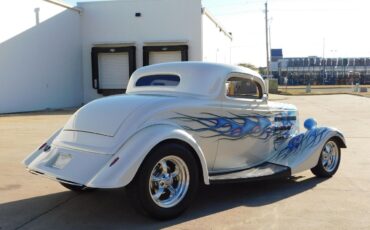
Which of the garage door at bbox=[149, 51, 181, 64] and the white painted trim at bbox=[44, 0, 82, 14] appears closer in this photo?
the white painted trim at bbox=[44, 0, 82, 14]

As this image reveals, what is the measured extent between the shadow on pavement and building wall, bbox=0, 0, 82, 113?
1743cm

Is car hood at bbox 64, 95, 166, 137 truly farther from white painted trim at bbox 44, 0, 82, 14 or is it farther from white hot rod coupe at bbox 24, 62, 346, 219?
white painted trim at bbox 44, 0, 82, 14

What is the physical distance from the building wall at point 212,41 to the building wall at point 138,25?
1.01 meters

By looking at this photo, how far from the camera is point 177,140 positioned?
5.27m

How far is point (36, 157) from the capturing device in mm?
5863

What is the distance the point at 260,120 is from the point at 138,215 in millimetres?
2318

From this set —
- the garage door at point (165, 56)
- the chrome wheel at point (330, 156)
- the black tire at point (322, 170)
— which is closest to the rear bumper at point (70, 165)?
the black tire at point (322, 170)

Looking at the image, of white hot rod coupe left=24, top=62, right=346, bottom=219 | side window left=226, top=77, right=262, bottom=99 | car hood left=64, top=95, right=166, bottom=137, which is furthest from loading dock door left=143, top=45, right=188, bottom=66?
car hood left=64, top=95, right=166, bottom=137

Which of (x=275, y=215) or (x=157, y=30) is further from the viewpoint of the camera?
(x=157, y=30)

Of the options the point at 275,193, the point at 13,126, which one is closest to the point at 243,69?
the point at 275,193

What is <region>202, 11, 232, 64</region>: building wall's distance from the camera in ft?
95.5

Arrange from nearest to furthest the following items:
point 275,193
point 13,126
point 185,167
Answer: point 185,167
point 275,193
point 13,126

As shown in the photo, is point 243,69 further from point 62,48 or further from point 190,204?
point 62,48

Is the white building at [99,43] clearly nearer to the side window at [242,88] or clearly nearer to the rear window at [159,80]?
the rear window at [159,80]
